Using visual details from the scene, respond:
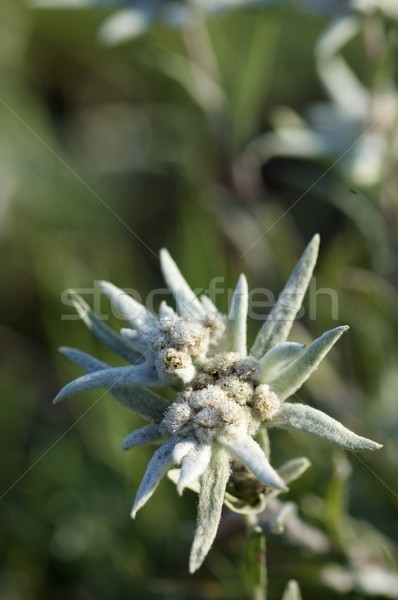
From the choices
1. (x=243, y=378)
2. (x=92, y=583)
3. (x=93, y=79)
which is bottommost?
(x=92, y=583)

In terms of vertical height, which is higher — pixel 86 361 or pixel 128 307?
pixel 128 307

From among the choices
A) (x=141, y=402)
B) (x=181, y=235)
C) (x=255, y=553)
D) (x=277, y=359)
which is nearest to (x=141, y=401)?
(x=141, y=402)

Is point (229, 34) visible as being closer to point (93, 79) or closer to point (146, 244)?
point (93, 79)

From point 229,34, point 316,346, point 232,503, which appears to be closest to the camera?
point 316,346

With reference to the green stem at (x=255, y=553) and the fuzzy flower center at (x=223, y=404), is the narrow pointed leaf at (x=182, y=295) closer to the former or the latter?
the fuzzy flower center at (x=223, y=404)

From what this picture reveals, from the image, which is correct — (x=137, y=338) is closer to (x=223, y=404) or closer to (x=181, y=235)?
(x=223, y=404)


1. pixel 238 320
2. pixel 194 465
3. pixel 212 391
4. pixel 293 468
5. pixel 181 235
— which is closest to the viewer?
pixel 194 465

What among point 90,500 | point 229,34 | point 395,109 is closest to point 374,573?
point 90,500
